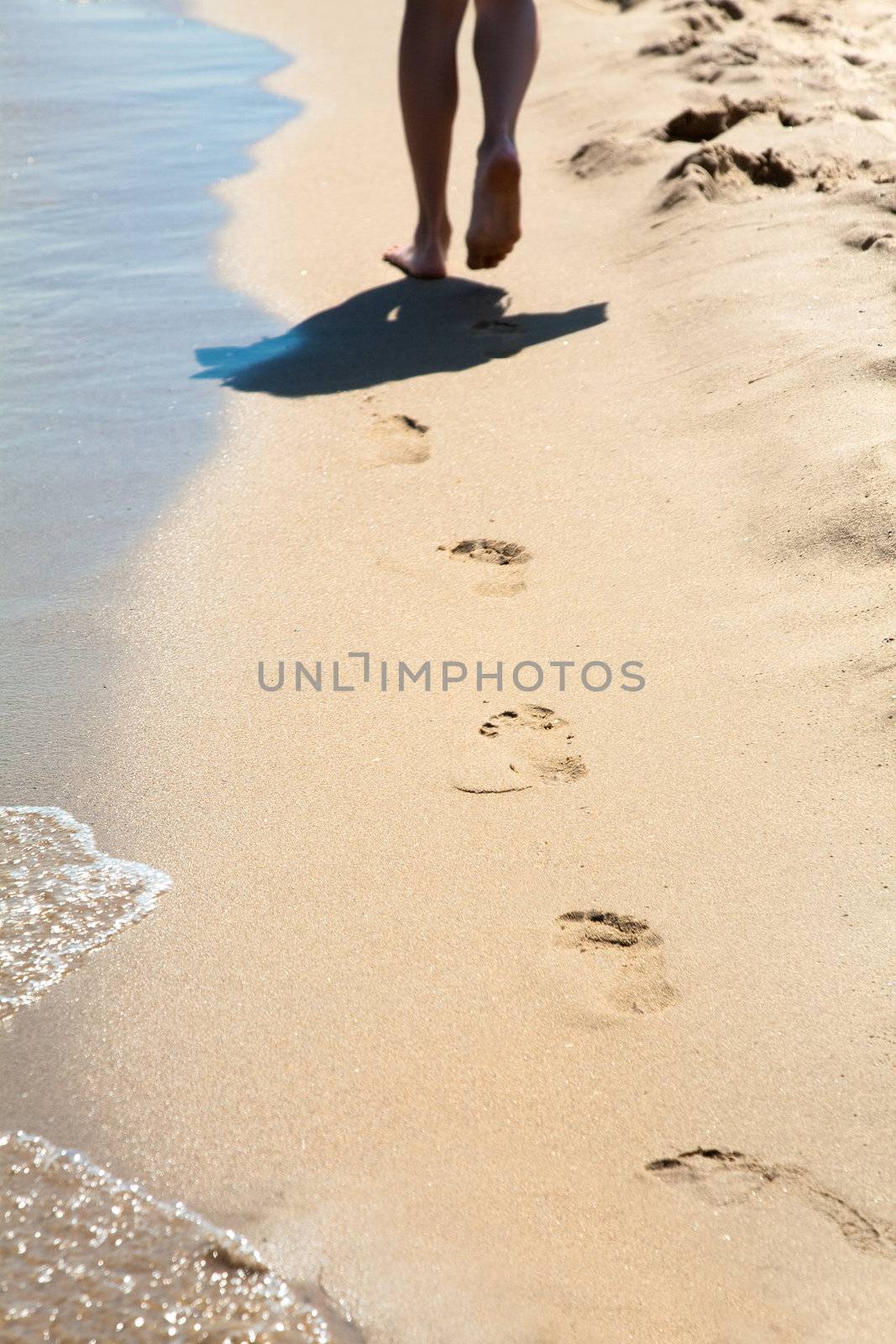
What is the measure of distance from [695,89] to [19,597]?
3215 millimetres

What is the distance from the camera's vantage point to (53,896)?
66.8 inches

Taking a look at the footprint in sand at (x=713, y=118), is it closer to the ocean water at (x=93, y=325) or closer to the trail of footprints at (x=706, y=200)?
the trail of footprints at (x=706, y=200)

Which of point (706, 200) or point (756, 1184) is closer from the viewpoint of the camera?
point (756, 1184)

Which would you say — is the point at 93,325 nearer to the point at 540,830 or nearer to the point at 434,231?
the point at 434,231

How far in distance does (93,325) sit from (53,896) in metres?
1.99

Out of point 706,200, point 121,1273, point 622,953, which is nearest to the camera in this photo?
point 121,1273

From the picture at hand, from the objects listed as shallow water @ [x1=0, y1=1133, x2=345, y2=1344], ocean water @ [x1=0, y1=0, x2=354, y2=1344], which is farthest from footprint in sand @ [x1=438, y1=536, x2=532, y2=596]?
shallow water @ [x1=0, y1=1133, x2=345, y2=1344]

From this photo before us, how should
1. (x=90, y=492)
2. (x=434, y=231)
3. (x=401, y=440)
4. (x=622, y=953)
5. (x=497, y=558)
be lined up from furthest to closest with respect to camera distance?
(x=434, y=231) → (x=401, y=440) → (x=90, y=492) → (x=497, y=558) → (x=622, y=953)

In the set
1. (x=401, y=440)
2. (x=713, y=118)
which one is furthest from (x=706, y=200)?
(x=401, y=440)

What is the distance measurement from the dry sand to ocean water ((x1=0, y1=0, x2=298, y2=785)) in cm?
11

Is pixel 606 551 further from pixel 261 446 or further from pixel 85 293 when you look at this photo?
pixel 85 293

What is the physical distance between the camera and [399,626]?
2.16m

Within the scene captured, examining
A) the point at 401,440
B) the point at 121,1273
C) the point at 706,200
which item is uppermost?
the point at 706,200

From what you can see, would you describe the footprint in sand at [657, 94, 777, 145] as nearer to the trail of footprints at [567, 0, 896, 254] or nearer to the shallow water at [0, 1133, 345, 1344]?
the trail of footprints at [567, 0, 896, 254]
